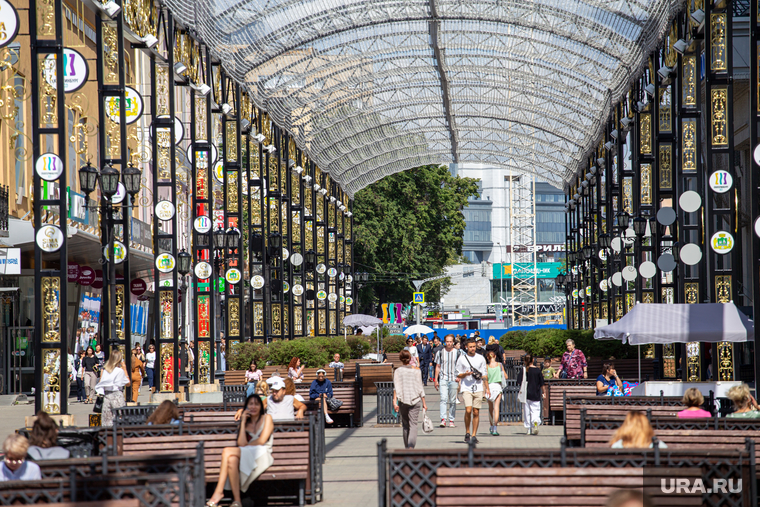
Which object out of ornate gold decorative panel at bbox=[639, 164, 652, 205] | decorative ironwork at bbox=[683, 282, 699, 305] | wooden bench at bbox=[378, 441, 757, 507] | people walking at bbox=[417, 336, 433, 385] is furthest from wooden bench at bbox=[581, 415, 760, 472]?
people walking at bbox=[417, 336, 433, 385]

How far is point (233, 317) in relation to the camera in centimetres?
3262

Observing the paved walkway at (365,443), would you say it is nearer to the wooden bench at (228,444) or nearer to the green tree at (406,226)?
the wooden bench at (228,444)

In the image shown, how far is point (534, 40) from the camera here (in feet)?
123

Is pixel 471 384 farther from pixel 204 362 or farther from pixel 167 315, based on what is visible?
A: pixel 167 315

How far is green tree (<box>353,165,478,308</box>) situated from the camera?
7250cm

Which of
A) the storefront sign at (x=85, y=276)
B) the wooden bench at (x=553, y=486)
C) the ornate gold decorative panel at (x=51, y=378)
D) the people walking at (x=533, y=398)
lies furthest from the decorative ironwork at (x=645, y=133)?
the wooden bench at (x=553, y=486)

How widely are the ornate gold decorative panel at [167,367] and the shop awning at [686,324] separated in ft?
38.7

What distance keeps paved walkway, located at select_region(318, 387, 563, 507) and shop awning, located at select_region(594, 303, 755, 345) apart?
2469 millimetres

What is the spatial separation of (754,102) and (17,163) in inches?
888

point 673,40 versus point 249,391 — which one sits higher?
point 673,40

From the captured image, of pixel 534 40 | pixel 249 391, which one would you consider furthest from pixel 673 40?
pixel 249 391

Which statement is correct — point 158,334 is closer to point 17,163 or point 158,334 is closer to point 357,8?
point 17,163

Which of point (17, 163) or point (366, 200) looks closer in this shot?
point (17, 163)

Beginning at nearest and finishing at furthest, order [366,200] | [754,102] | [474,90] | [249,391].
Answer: [754,102]
[249,391]
[474,90]
[366,200]
